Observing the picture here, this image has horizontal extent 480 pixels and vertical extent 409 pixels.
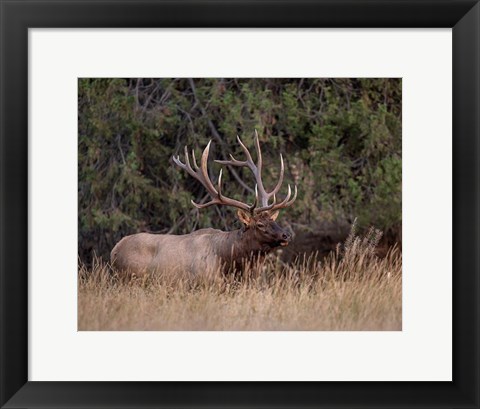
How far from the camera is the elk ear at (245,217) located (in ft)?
25.7

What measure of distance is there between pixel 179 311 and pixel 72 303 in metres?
0.77

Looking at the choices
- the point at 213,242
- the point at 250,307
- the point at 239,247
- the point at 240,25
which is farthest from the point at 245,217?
the point at 240,25

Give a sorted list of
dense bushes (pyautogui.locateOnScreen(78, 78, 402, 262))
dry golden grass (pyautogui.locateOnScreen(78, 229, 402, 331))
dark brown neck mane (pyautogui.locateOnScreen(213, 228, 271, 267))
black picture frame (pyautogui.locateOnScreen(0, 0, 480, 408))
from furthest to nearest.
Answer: dense bushes (pyautogui.locateOnScreen(78, 78, 402, 262))
dark brown neck mane (pyautogui.locateOnScreen(213, 228, 271, 267))
dry golden grass (pyautogui.locateOnScreen(78, 229, 402, 331))
black picture frame (pyautogui.locateOnScreen(0, 0, 480, 408))

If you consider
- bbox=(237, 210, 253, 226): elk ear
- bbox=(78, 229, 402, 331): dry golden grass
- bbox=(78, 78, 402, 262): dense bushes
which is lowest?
bbox=(78, 229, 402, 331): dry golden grass

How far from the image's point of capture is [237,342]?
Answer: 544cm

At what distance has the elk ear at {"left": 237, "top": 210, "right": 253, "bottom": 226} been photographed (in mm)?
7820

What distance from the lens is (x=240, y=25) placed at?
5457 mm

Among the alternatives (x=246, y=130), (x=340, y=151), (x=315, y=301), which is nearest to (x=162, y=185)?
(x=246, y=130)

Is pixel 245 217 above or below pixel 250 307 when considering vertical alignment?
above

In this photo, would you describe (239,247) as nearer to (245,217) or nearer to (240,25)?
(245,217)

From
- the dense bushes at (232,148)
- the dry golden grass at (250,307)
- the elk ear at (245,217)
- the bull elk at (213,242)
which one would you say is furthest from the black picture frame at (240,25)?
the dense bushes at (232,148)

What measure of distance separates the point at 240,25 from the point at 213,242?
319 centimetres

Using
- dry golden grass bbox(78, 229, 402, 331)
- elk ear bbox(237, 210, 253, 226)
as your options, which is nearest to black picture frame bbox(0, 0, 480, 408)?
dry golden grass bbox(78, 229, 402, 331)

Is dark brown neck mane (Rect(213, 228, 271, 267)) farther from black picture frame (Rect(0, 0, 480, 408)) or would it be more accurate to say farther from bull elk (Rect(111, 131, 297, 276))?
black picture frame (Rect(0, 0, 480, 408))
